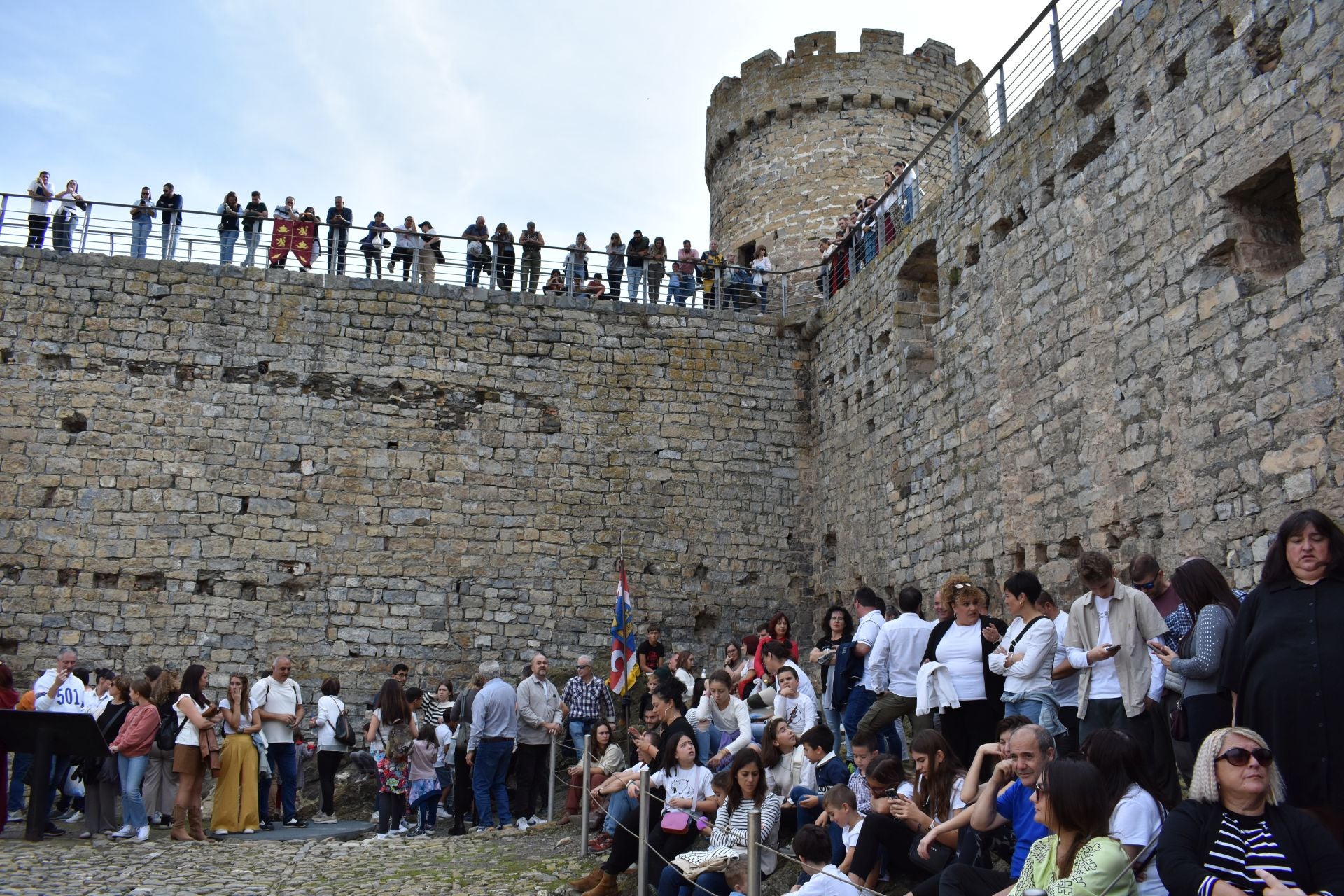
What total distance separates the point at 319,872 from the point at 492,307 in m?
7.82

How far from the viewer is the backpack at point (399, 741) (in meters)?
9.00

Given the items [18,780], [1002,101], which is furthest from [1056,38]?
[18,780]

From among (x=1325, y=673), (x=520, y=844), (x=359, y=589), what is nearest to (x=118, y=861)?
(x=520, y=844)

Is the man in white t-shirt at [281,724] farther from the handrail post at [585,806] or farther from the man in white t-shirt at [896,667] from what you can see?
the man in white t-shirt at [896,667]

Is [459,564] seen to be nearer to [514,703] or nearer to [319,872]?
[514,703]

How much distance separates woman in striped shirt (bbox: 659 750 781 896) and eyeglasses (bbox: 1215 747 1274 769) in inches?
120

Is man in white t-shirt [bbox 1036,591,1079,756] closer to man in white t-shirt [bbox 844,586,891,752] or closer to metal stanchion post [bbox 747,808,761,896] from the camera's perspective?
man in white t-shirt [bbox 844,586,891,752]

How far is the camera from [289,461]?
1282cm

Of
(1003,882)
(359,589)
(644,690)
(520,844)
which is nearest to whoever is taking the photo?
(1003,882)

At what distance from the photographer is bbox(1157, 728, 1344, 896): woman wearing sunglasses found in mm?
3232

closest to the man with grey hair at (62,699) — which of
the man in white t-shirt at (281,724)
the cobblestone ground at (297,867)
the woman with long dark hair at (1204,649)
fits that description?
the cobblestone ground at (297,867)

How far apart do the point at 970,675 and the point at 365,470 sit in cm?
857

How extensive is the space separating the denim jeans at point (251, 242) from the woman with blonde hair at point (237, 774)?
6342mm

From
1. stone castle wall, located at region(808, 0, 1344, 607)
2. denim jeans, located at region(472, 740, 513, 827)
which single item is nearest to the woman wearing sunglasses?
stone castle wall, located at region(808, 0, 1344, 607)
